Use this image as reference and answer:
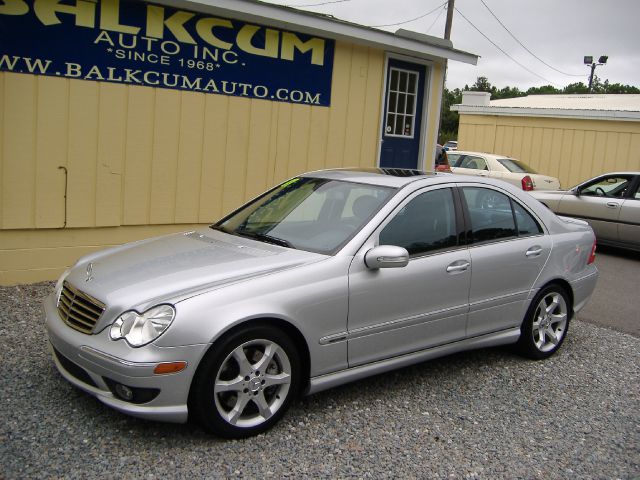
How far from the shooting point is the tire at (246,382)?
141 inches

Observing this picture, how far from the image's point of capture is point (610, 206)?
11.2 metres

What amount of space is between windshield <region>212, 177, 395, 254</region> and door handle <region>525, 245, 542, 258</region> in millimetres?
1352

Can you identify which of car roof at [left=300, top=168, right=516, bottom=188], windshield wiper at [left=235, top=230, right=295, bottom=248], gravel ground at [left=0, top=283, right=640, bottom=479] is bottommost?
gravel ground at [left=0, top=283, right=640, bottom=479]

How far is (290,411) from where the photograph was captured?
422cm

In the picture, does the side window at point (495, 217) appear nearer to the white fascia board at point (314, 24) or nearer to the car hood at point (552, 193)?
the white fascia board at point (314, 24)

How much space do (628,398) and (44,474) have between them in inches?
157

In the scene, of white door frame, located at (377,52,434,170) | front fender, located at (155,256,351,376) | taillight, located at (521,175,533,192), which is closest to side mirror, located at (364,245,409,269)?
front fender, located at (155,256,351,376)

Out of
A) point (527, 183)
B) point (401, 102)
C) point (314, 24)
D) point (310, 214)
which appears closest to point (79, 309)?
point (310, 214)

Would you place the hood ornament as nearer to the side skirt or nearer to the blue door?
the side skirt

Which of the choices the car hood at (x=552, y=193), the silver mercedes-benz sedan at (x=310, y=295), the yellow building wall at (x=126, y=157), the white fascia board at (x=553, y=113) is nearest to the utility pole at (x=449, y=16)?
the white fascia board at (x=553, y=113)

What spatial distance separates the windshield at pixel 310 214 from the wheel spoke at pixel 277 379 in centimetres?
84

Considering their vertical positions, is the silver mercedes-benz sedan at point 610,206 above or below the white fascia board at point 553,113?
below

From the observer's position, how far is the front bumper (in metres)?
3.44

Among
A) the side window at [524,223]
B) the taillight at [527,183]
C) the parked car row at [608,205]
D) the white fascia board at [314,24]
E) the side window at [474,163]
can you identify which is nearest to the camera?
the side window at [524,223]
